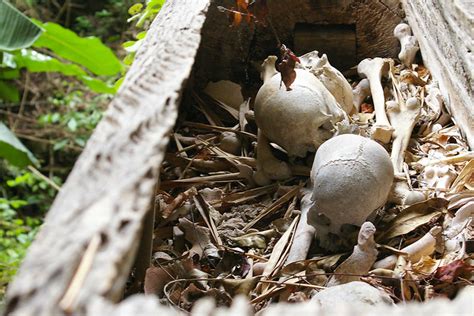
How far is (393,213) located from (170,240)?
19.0 inches

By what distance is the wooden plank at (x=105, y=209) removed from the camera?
0.52 metres

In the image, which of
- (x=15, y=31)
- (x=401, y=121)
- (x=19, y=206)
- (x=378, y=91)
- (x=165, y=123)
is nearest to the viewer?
(x=165, y=123)

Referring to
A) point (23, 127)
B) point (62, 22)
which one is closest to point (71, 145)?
point (23, 127)

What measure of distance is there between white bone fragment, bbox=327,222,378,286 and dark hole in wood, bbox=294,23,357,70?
88cm

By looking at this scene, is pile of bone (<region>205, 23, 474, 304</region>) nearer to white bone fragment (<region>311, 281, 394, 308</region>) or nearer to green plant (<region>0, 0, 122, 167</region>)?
white bone fragment (<region>311, 281, 394, 308</region>)

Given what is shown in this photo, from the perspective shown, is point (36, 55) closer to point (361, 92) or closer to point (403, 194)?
point (361, 92)

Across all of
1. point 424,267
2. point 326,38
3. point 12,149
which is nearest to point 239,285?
point 424,267

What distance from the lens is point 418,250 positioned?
4.09ft

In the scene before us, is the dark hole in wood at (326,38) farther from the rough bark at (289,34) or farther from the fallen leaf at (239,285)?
the fallen leaf at (239,285)

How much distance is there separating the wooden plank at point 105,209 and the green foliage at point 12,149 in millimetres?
1438

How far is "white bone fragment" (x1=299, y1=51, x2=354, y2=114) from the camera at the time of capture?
168 centimetres

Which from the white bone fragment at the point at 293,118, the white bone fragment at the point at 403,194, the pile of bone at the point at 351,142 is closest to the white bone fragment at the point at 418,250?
the pile of bone at the point at 351,142

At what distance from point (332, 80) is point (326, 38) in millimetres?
298

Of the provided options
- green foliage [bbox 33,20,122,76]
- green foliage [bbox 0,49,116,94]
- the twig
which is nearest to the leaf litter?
the twig
